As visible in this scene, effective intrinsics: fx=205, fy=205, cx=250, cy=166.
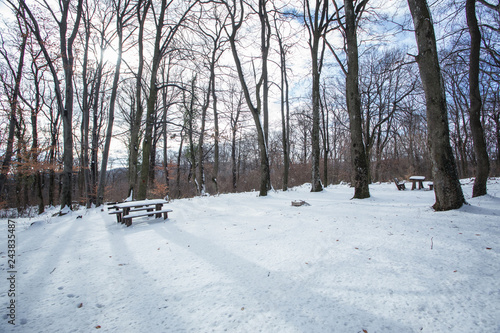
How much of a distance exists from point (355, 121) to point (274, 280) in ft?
20.8

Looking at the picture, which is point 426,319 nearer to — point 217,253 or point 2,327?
point 217,253

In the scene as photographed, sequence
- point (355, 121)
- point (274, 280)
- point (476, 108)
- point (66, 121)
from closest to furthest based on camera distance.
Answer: point (274, 280) < point (476, 108) < point (355, 121) < point (66, 121)

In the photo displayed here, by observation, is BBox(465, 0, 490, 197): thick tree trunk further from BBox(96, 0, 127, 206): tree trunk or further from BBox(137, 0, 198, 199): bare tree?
BBox(96, 0, 127, 206): tree trunk

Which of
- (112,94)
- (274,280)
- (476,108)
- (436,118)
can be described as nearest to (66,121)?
(112,94)

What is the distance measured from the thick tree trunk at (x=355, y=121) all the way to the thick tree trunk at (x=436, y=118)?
7.18 feet

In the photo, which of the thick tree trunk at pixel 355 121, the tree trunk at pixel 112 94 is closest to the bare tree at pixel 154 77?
the tree trunk at pixel 112 94

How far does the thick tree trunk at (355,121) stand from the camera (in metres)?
6.60

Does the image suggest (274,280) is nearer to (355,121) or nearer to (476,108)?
(355,121)

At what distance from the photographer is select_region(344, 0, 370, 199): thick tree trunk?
260 inches

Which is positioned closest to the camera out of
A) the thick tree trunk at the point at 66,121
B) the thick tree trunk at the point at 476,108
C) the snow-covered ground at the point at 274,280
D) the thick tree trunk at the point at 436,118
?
the snow-covered ground at the point at 274,280

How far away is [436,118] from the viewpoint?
14.0ft

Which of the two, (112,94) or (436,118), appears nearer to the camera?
(436,118)

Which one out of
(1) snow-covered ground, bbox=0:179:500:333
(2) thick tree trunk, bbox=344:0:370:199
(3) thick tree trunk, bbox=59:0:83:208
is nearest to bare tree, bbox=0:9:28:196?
(3) thick tree trunk, bbox=59:0:83:208

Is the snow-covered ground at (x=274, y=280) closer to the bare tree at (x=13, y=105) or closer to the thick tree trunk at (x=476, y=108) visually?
the thick tree trunk at (x=476, y=108)
